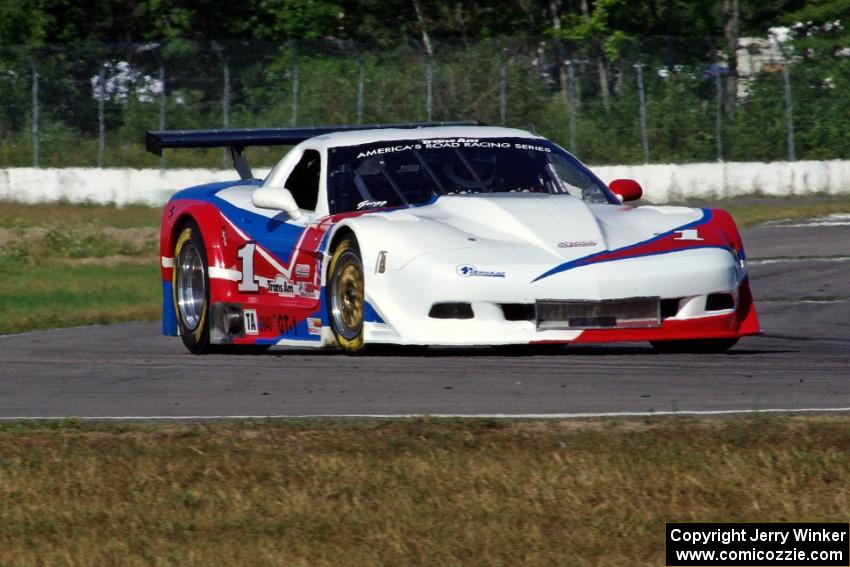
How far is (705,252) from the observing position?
341 inches

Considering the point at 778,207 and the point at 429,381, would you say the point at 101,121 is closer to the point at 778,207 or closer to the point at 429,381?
the point at 778,207

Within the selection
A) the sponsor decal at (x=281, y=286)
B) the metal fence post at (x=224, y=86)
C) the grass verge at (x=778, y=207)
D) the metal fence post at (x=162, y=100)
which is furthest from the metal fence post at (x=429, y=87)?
the sponsor decal at (x=281, y=286)

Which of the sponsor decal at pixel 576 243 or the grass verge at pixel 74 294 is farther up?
the sponsor decal at pixel 576 243

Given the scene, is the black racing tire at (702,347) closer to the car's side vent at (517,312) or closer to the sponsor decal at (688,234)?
the sponsor decal at (688,234)

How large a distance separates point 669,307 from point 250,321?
2.78 meters

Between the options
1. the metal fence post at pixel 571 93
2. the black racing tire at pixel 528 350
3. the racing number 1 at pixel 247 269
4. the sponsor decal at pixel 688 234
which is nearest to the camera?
the sponsor decal at pixel 688 234


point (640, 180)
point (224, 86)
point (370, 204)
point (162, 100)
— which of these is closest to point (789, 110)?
point (640, 180)

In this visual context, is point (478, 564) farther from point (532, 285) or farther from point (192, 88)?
point (192, 88)

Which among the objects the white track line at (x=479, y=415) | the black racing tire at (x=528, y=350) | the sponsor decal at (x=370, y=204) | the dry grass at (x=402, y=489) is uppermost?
the sponsor decal at (x=370, y=204)

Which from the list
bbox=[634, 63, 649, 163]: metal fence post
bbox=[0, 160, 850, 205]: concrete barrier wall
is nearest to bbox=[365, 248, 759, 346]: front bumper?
bbox=[0, 160, 850, 205]: concrete barrier wall

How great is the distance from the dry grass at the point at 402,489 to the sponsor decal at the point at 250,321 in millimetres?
3226

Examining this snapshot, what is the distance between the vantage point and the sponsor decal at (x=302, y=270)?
365 inches

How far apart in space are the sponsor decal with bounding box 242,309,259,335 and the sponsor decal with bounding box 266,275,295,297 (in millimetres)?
289

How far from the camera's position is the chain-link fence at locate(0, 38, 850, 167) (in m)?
27.8
